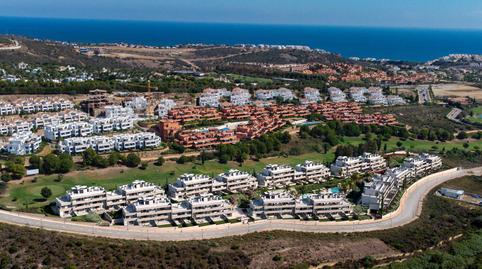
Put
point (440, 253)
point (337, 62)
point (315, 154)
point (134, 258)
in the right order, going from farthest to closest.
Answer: point (337, 62) < point (315, 154) < point (440, 253) < point (134, 258)

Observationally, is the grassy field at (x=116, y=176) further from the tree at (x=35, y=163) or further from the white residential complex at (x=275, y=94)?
the white residential complex at (x=275, y=94)

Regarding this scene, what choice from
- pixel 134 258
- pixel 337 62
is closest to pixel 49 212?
pixel 134 258

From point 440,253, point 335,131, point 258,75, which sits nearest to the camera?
point 440,253

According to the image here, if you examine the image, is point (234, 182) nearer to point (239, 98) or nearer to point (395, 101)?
point (239, 98)

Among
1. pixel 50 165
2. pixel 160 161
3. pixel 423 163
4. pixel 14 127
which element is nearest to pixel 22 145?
pixel 50 165

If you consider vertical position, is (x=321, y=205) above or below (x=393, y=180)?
below

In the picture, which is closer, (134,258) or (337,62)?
(134,258)

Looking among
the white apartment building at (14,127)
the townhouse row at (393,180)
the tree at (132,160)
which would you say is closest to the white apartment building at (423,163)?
the townhouse row at (393,180)

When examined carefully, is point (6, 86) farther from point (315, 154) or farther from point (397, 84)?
point (397, 84)
